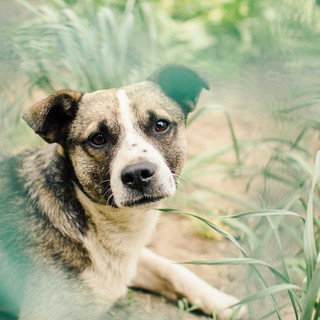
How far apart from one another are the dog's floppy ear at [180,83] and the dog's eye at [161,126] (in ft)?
0.74

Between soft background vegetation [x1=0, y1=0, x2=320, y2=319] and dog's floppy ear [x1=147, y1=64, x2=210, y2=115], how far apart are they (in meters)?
0.63

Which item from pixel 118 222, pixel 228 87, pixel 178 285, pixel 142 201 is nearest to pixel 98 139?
pixel 142 201

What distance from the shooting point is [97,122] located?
3156mm

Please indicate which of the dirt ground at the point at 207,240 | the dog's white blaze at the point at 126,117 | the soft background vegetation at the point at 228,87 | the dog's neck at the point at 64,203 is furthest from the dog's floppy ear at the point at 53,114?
the dirt ground at the point at 207,240

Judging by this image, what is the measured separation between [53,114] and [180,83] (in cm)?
67

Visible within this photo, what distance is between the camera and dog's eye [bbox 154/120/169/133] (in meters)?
3.21

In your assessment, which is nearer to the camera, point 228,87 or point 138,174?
point 138,174

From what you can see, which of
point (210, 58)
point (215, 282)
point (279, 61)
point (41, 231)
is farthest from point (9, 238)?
point (210, 58)

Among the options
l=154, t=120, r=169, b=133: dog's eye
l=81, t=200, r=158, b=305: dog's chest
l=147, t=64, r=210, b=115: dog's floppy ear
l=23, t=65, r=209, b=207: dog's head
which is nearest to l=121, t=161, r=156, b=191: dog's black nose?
l=23, t=65, r=209, b=207: dog's head

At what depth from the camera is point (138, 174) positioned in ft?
9.77

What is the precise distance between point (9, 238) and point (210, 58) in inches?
106

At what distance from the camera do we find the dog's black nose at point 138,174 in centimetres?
297

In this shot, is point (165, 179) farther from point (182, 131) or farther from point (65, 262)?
point (65, 262)

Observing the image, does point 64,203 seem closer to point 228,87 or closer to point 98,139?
point 98,139
